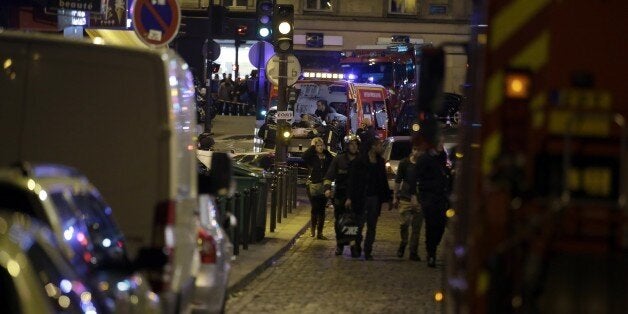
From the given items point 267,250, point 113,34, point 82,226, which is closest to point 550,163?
point 82,226

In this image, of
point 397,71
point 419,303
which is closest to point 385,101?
point 397,71

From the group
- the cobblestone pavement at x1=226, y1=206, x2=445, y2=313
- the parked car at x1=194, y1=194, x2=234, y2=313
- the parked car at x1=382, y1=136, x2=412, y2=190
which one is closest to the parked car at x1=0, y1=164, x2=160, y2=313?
the parked car at x1=194, y1=194, x2=234, y2=313

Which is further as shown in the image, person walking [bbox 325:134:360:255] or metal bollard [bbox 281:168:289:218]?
metal bollard [bbox 281:168:289:218]

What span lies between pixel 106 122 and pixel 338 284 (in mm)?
7280

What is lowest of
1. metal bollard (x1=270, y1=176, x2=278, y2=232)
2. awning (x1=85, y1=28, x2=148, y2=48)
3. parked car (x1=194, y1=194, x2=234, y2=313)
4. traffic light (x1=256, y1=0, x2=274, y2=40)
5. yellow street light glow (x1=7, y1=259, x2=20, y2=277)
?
metal bollard (x1=270, y1=176, x2=278, y2=232)

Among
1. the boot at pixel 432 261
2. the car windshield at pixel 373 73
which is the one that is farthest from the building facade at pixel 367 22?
the boot at pixel 432 261

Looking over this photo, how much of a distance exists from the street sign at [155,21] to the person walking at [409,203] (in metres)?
4.85

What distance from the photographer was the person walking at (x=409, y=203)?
1791 cm

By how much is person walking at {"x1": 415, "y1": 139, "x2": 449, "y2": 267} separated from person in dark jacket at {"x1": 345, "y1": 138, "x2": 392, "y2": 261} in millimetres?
777

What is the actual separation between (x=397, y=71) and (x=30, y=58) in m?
36.8

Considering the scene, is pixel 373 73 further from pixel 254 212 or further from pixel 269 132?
pixel 254 212

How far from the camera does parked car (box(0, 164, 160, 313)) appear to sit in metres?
5.69

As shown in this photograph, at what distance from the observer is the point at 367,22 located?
5688cm

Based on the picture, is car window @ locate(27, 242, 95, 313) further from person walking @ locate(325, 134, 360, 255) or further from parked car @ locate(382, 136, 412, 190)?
parked car @ locate(382, 136, 412, 190)
